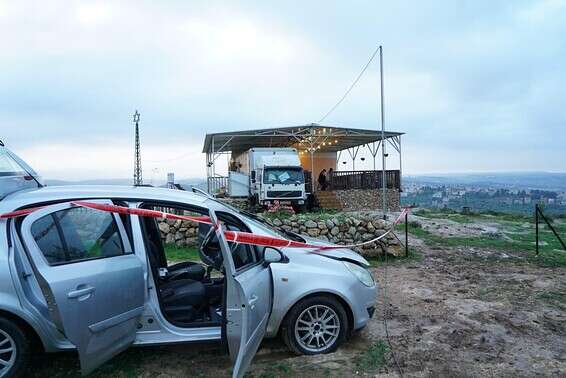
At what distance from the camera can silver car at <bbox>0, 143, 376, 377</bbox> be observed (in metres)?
2.86

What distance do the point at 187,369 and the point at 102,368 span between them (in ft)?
2.54

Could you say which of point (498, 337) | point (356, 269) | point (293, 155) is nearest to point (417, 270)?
point (498, 337)

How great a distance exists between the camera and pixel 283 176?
61.6 ft

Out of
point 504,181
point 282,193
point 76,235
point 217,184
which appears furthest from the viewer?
point 504,181

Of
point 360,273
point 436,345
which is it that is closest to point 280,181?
point 360,273

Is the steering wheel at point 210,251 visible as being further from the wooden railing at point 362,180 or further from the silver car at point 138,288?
the wooden railing at point 362,180

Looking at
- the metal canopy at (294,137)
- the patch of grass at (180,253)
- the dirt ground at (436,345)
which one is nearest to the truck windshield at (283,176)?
the metal canopy at (294,137)

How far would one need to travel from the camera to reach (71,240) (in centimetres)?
314

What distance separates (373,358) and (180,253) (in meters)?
5.87

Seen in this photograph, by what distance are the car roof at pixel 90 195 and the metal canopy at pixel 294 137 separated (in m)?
19.0

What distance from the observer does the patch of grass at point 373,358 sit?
11.9 feet

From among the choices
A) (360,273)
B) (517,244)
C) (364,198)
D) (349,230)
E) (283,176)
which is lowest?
(517,244)

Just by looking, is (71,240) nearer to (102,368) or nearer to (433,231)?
(102,368)

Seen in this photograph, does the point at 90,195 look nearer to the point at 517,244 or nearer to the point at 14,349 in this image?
the point at 14,349
